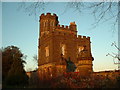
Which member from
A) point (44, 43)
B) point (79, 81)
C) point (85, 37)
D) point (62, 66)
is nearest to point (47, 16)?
point (44, 43)

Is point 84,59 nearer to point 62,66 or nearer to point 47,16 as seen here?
point 62,66

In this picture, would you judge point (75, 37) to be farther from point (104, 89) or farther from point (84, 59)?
point (104, 89)

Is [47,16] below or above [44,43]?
above

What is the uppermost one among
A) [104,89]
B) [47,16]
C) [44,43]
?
[47,16]

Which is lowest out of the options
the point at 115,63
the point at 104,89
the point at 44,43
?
the point at 104,89

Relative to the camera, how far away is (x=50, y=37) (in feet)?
A: 103

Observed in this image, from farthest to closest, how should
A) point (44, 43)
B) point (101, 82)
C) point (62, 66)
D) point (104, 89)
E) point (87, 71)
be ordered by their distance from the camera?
point (44, 43), point (62, 66), point (87, 71), point (101, 82), point (104, 89)

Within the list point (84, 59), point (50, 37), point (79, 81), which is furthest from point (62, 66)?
point (50, 37)

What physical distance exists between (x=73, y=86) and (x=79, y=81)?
1042 mm

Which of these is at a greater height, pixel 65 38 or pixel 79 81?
pixel 65 38

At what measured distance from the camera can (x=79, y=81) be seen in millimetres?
7086

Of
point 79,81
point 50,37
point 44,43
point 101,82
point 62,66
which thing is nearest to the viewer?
point 101,82

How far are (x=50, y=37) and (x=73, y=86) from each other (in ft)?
84.1

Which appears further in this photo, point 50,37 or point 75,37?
point 75,37
